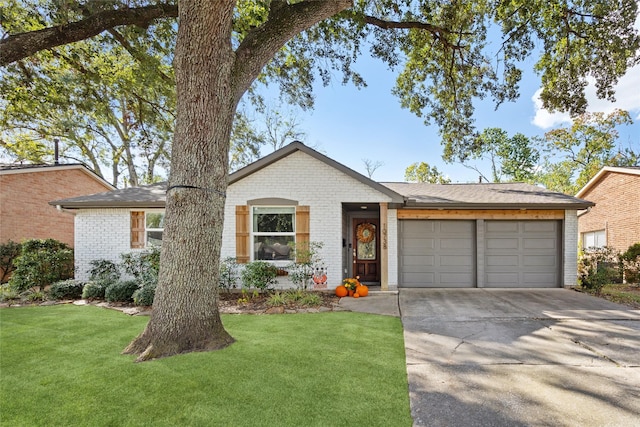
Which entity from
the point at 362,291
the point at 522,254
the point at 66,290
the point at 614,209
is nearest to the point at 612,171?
→ the point at 614,209

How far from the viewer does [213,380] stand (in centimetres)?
341

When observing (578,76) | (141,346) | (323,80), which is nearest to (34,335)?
(141,346)

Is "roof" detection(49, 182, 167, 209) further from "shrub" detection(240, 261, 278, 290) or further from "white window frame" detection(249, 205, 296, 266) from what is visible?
"shrub" detection(240, 261, 278, 290)

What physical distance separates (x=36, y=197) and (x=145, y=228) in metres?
7.11

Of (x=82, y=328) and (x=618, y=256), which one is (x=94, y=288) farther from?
(x=618, y=256)

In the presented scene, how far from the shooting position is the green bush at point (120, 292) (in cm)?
757

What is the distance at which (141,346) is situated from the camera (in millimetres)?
4188

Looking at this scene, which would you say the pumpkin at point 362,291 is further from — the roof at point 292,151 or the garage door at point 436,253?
the roof at point 292,151

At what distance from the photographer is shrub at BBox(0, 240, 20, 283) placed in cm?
1073

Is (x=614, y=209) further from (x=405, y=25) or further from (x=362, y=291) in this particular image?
(x=362, y=291)

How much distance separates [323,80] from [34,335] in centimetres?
964

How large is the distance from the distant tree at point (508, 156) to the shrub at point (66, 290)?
3027 cm

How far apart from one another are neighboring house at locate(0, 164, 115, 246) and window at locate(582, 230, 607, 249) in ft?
81.5

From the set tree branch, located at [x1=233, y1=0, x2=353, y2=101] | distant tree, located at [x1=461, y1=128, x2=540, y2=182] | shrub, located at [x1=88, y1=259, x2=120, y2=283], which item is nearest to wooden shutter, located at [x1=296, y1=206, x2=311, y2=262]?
tree branch, located at [x1=233, y1=0, x2=353, y2=101]
